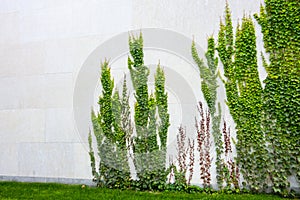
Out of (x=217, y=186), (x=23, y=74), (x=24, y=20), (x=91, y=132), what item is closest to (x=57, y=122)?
(x=91, y=132)

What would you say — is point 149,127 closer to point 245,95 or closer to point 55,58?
point 245,95

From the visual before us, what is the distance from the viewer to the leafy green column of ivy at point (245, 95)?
15.8ft

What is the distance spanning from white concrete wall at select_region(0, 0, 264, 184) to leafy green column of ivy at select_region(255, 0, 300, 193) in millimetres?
947

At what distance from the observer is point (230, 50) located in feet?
16.8

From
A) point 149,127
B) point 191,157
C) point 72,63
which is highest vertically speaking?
point 72,63

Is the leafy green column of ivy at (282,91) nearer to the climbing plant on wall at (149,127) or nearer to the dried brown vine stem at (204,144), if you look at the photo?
the dried brown vine stem at (204,144)

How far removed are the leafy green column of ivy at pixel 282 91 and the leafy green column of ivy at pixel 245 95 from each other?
0.48 feet

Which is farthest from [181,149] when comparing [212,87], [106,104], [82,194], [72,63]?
[72,63]

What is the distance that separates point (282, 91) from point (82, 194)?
11.3ft

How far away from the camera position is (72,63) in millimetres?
6027

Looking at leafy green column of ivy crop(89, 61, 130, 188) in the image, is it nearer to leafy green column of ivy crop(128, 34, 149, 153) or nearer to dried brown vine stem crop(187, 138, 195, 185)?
leafy green column of ivy crop(128, 34, 149, 153)

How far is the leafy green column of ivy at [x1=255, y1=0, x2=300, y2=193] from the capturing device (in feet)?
15.3

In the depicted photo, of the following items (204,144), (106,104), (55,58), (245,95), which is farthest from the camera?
(55,58)

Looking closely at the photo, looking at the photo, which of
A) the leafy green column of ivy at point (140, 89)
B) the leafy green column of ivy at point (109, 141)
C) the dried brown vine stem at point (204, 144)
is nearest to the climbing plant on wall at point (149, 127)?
the leafy green column of ivy at point (140, 89)
